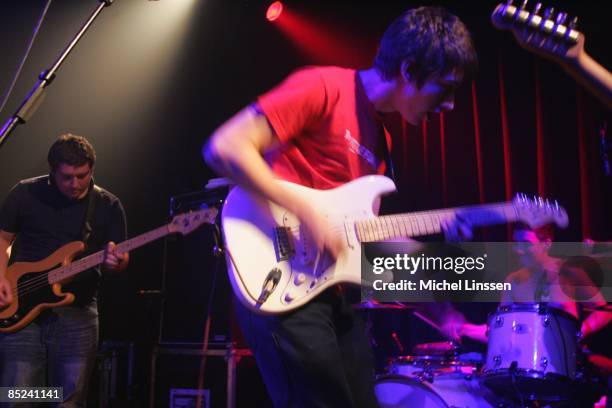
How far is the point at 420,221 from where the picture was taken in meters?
2.40

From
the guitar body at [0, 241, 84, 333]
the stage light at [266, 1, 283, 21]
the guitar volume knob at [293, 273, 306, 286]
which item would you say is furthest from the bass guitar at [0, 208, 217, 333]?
the stage light at [266, 1, 283, 21]

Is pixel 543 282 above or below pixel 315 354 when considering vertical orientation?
above

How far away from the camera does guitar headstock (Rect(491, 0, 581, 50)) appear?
1764 mm

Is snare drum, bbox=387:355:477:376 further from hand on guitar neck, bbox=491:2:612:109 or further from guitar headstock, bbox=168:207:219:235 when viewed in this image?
hand on guitar neck, bbox=491:2:612:109

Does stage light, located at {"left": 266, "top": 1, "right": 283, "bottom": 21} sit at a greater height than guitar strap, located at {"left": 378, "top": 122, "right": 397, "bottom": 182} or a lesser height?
greater

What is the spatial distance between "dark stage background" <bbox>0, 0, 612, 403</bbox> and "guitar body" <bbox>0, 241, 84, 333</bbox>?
3.82 ft

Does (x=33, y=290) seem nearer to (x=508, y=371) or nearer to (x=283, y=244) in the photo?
(x=283, y=244)

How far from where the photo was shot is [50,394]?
146 inches

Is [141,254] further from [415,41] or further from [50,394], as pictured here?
[415,41]

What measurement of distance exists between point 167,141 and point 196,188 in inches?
23.8

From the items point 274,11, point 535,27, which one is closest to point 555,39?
point 535,27

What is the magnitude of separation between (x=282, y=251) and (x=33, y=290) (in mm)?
2623

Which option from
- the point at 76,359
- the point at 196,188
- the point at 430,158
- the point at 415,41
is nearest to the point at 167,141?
the point at 196,188

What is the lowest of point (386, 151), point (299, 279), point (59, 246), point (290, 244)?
point (299, 279)
